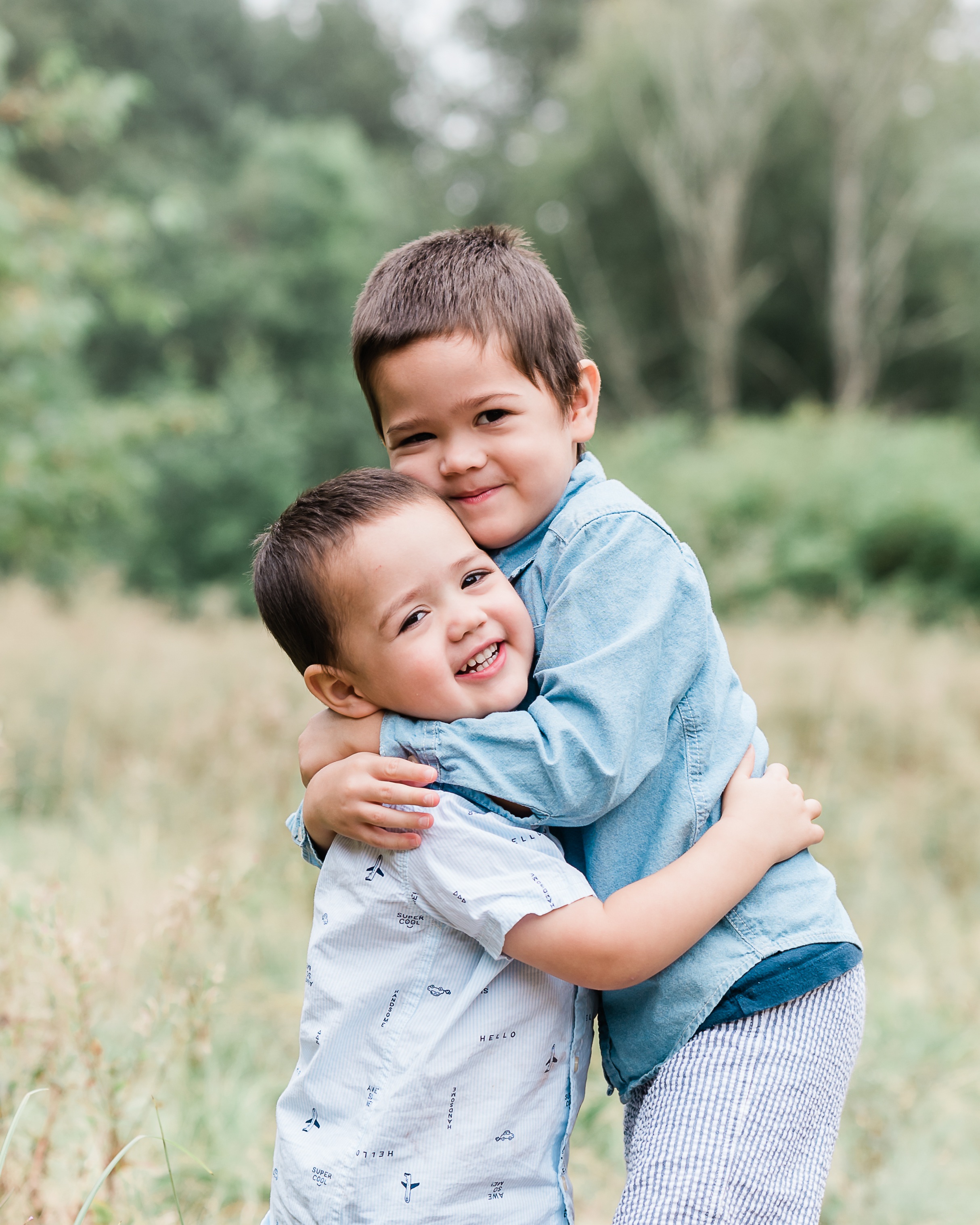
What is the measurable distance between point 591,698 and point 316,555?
0.43 meters

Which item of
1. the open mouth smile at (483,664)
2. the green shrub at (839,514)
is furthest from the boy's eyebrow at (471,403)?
the green shrub at (839,514)

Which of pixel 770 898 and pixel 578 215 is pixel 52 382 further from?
pixel 578 215

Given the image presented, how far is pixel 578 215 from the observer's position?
74.2 feet

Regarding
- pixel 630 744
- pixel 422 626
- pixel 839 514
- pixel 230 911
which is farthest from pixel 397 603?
pixel 839 514

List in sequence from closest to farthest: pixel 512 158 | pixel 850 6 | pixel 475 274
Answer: pixel 475 274, pixel 850 6, pixel 512 158

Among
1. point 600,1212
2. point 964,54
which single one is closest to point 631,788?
point 600,1212

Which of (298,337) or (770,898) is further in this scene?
(298,337)

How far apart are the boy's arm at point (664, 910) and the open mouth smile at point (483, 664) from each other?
0.34 meters

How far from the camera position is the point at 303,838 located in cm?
170

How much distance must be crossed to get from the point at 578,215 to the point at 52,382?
46.2ft

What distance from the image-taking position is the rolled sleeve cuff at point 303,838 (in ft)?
5.53

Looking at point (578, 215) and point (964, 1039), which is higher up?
point (578, 215)

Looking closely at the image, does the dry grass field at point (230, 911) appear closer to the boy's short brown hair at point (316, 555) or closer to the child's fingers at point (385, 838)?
the child's fingers at point (385, 838)

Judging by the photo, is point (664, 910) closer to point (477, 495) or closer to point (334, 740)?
point (334, 740)
